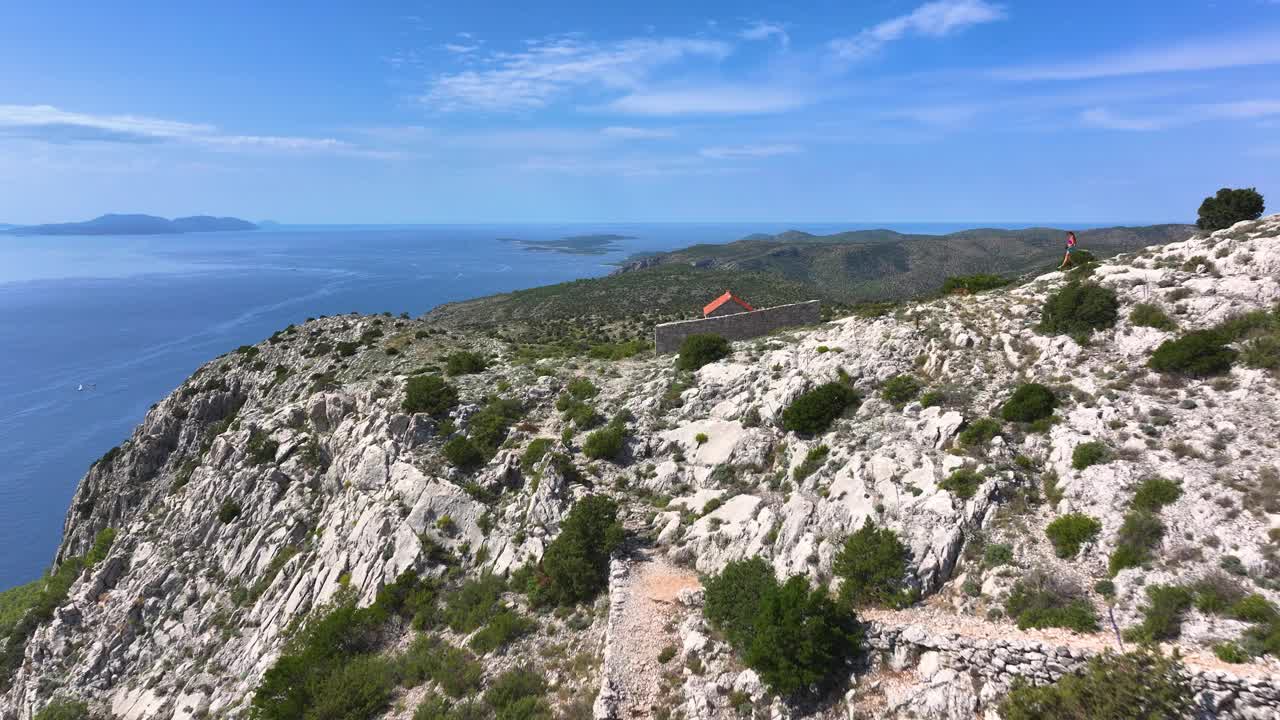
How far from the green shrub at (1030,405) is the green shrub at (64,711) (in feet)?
133

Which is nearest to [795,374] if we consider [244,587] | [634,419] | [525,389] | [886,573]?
[634,419]

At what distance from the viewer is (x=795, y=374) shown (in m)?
28.1

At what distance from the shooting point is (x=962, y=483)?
1903cm

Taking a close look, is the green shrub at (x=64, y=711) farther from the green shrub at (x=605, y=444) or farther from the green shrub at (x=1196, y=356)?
the green shrub at (x=1196, y=356)

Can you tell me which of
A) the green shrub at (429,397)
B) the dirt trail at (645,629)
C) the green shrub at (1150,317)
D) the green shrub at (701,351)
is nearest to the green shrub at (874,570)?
the dirt trail at (645,629)

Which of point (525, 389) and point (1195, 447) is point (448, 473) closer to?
point (525, 389)

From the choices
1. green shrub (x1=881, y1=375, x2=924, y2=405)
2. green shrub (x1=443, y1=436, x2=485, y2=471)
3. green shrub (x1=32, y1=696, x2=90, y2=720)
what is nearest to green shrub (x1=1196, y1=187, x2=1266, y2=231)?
green shrub (x1=881, y1=375, x2=924, y2=405)

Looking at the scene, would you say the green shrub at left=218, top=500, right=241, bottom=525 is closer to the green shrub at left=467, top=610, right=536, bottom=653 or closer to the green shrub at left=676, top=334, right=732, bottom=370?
the green shrub at left=467, top=610, right=536, bottom=653

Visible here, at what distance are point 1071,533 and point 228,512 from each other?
3764cm

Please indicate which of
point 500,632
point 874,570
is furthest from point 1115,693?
point 500,632

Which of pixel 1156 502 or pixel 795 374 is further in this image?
pixel 795 374

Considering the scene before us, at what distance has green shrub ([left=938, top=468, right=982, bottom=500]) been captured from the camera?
18.8 meters

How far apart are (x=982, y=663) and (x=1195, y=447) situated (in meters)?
9.94

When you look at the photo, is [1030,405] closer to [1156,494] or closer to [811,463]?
[1156,494]
